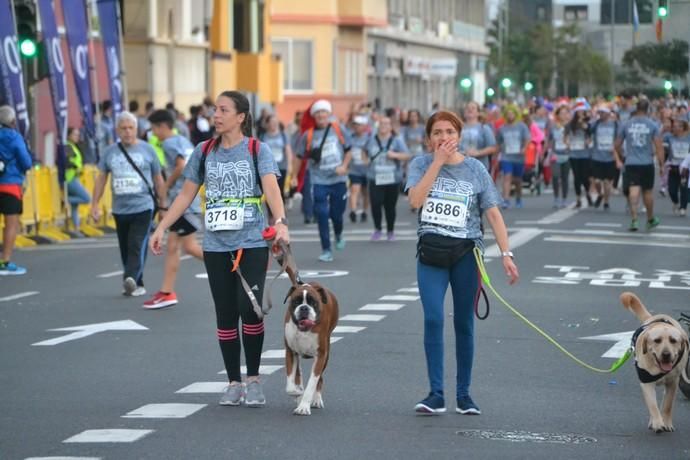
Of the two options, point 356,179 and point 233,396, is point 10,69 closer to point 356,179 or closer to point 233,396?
point 356,179

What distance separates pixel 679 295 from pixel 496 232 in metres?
8.04

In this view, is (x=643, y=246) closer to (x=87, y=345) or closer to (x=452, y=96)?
(x=87, y=345)

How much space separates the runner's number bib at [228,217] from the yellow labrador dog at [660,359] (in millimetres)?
2389

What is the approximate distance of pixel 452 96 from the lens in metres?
100

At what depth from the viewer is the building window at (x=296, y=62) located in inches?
2918

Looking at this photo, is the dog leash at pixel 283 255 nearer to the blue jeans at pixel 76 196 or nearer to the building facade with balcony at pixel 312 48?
the blue jeans at pixel 76 196

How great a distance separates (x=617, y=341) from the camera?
14.3 m

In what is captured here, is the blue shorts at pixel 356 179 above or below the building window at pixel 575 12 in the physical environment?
below

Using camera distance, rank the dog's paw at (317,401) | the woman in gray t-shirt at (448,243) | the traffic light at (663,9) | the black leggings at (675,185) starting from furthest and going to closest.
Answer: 1. the black leggings at (675,185)
2. the traffic light at (663,9)
3. the dog's paw at (317,401)
4. the woman in gray t-shirt at (448,243)

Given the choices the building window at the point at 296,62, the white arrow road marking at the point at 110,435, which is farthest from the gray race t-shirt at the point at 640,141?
the building window at the point at 296,62

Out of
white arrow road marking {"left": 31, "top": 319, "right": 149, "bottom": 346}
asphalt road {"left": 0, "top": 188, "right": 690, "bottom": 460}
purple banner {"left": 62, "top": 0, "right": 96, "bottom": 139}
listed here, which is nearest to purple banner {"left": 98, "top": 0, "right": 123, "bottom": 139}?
purple banner {"left": 62, "top": 0, "right": 96, "bottom": 139}

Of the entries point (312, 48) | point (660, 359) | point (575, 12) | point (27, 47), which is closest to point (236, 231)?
point (660, 359)

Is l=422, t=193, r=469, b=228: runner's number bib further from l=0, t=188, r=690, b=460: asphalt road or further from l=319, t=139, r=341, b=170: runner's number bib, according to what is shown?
l=319, t=139, r=341, b=170: runner's number bib

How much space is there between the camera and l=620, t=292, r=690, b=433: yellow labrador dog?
9.68 m
